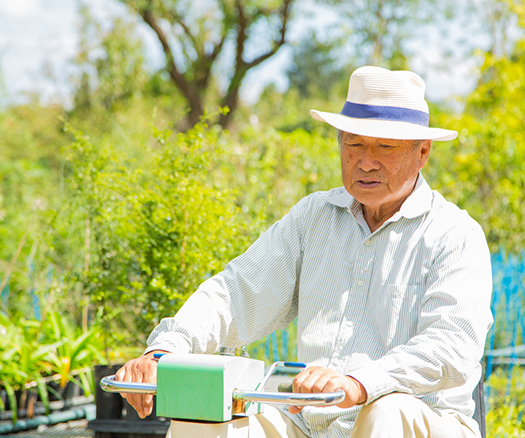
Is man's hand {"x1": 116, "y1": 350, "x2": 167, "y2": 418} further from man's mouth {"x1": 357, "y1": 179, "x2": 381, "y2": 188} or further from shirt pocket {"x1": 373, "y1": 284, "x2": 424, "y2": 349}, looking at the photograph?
man's mouth {"x1": 357, "y1": 179, "x2": 381, "y2": 188}

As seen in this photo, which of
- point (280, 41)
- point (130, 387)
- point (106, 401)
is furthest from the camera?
point (280, 41)

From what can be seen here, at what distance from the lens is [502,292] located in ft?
14.2

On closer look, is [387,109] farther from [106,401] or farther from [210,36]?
[210,36]

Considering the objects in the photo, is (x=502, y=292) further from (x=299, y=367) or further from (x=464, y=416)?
(x=299, y=367)

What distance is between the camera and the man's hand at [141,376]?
1.55 meters

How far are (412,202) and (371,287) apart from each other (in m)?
0.30

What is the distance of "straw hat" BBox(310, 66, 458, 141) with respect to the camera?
5.94 feet

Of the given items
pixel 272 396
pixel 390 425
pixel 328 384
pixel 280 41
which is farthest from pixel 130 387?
pixel 280 41

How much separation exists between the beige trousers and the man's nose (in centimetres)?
68

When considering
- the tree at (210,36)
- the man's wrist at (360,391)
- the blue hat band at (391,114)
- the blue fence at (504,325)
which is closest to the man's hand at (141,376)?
the man's wrist at (360,391)

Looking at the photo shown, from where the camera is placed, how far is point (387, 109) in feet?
6.06

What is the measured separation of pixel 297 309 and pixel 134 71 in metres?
13.0

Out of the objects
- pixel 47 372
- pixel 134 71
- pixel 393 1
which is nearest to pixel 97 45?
pixel 134 71

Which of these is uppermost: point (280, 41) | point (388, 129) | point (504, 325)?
point (280, 41)
